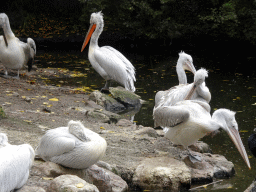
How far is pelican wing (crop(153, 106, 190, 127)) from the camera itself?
416 centimetres

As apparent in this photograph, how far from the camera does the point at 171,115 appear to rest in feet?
14.0

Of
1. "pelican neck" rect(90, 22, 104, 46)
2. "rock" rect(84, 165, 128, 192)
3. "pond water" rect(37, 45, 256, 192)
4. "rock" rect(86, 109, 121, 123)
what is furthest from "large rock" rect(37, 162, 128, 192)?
"pelican neck" rect(90, 22, 104, 46)

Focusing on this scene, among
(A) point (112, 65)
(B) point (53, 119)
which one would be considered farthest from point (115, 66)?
(B) point (53, 119)

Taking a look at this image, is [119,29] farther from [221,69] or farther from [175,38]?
[221,69]

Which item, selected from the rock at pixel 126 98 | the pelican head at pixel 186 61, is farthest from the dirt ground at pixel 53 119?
the pelican head at pixel 186 61

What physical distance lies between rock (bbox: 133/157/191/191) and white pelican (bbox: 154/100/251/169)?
45 centimetres

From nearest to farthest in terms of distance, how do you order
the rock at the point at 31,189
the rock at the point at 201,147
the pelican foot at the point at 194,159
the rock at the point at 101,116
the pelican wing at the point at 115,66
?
the rock at the point at 31,189 < the pelican foot at the point at 194,159 < the rock at the point at 201,147 < the rock at the point at 101,116 < the pelican wing at the point at 115,66

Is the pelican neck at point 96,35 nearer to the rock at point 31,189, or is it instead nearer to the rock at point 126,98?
the rock at point 126,98

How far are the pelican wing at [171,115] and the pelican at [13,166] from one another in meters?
1.87

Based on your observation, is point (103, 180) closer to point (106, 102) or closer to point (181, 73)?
point (181, 73)

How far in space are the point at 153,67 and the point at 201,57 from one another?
3.08 metres

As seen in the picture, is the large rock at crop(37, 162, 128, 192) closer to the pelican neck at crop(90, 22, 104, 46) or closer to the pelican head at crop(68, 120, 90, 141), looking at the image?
the pelican head at crop(68, 120, 90, 141)

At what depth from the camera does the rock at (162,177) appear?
12.4ft

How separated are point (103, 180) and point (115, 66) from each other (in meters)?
4.30
